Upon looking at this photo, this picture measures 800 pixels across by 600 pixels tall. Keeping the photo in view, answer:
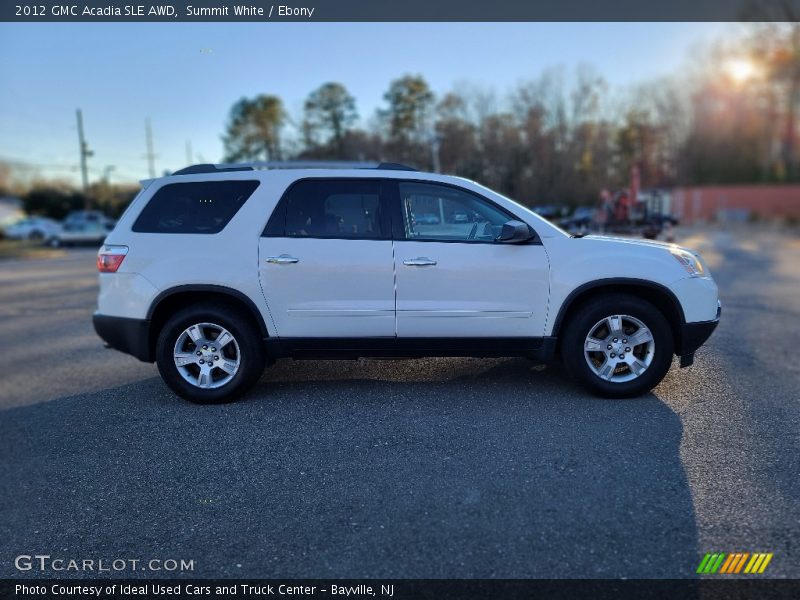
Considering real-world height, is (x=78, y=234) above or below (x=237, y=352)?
above

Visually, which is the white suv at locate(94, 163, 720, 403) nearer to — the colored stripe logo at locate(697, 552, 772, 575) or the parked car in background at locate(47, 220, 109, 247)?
the colored stripe logo at locate(697, 552, 772, 575)

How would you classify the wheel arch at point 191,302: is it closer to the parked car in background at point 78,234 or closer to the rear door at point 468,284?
the rear door at point 468,284

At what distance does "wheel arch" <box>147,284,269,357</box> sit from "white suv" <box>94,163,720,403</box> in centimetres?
2

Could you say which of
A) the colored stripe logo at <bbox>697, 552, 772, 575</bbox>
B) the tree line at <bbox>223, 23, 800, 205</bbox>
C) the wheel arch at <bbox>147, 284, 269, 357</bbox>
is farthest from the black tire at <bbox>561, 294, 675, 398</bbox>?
the tree line at <bbox>223, 23, 800, 205</bbox>

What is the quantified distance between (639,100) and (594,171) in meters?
9.34

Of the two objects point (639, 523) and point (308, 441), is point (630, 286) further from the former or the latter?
Answer: point (308, 441)

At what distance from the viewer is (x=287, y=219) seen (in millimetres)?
4898

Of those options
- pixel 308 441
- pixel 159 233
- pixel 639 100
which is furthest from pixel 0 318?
pixel 639 100

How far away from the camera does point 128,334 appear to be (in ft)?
16.4

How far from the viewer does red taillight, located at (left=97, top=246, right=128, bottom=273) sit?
4953 millimetres

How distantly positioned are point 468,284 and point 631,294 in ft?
4.52

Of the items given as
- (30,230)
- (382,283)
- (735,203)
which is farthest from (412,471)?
(735,203)

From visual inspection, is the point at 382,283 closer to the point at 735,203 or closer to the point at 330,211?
the point at 330,211
